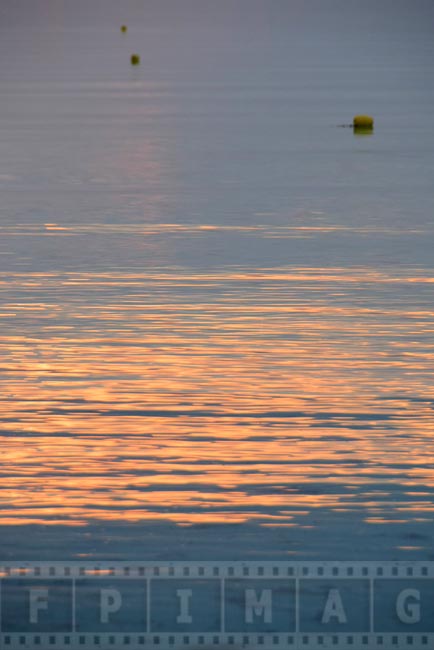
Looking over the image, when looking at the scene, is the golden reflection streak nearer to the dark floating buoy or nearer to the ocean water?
the ocean water

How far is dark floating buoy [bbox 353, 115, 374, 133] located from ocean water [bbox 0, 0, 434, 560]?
7.45ft

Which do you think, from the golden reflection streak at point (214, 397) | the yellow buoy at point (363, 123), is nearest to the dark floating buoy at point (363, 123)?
the yellow buoy at point (363, 123)

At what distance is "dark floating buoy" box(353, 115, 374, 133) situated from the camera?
41.7 metres

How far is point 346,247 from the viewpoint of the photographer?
846 inches

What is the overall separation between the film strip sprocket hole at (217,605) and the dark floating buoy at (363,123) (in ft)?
107

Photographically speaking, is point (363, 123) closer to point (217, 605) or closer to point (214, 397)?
point (214, 397)

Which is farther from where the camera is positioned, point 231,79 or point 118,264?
point 231,79

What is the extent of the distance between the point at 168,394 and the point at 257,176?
670 inches

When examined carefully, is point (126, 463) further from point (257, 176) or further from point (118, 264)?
point (257, 176)

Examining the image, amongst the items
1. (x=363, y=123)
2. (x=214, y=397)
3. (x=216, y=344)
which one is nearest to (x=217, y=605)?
(x=214, y=397)

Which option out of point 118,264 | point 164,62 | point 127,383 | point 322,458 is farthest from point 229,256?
point 164,62

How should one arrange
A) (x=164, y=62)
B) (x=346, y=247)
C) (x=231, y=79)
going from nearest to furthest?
(x=346, y=247), (x=231, y=79), (x=164, y=62)

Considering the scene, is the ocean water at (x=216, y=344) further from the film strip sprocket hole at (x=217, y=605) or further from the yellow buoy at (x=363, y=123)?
the yellow buoy at (x=363, y=123)

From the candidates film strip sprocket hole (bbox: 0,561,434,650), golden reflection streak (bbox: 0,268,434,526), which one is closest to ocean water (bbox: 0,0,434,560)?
golden reflection streak (bbox: 0,268,434,526)
